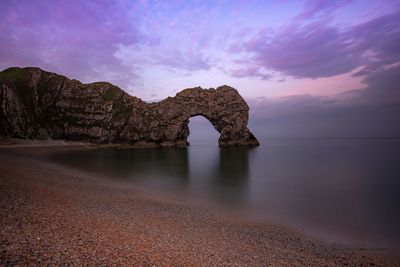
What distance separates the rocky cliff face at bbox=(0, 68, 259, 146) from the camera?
9462 cm

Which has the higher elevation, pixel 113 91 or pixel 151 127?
pixel 113 91

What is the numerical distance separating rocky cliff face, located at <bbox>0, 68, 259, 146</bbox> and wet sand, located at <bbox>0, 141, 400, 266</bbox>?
88355 millimetres

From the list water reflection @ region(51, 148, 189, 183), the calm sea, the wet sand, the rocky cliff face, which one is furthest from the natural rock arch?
the wet sand

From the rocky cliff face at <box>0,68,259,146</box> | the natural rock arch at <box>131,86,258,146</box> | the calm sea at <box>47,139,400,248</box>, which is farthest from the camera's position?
the natural rock arch at <box>131,86,258,146</box>

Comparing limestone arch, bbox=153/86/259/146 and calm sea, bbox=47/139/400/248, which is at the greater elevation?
limestone arch, bbox=153/86/259/146

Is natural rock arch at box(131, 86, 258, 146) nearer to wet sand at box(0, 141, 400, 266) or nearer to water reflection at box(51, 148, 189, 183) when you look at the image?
water reflection at box(51, 148, 189, 183)

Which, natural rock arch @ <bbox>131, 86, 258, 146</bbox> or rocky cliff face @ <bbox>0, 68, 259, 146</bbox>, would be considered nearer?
rocky cliff face @ <bbox>0, 68, 259, 146</bbox>

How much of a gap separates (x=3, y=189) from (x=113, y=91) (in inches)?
4134

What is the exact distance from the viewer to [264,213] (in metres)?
21.7

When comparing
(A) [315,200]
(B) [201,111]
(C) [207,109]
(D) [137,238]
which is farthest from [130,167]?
(C) [207,109]

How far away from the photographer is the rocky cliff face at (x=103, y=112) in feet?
310

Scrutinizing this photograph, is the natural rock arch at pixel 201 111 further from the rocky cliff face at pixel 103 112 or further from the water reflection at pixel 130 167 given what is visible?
the water reflection at pixel 130 167

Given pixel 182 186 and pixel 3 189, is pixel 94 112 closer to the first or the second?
pixel 182 186

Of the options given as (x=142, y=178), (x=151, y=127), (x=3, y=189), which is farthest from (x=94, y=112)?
(x=3, y=189)
